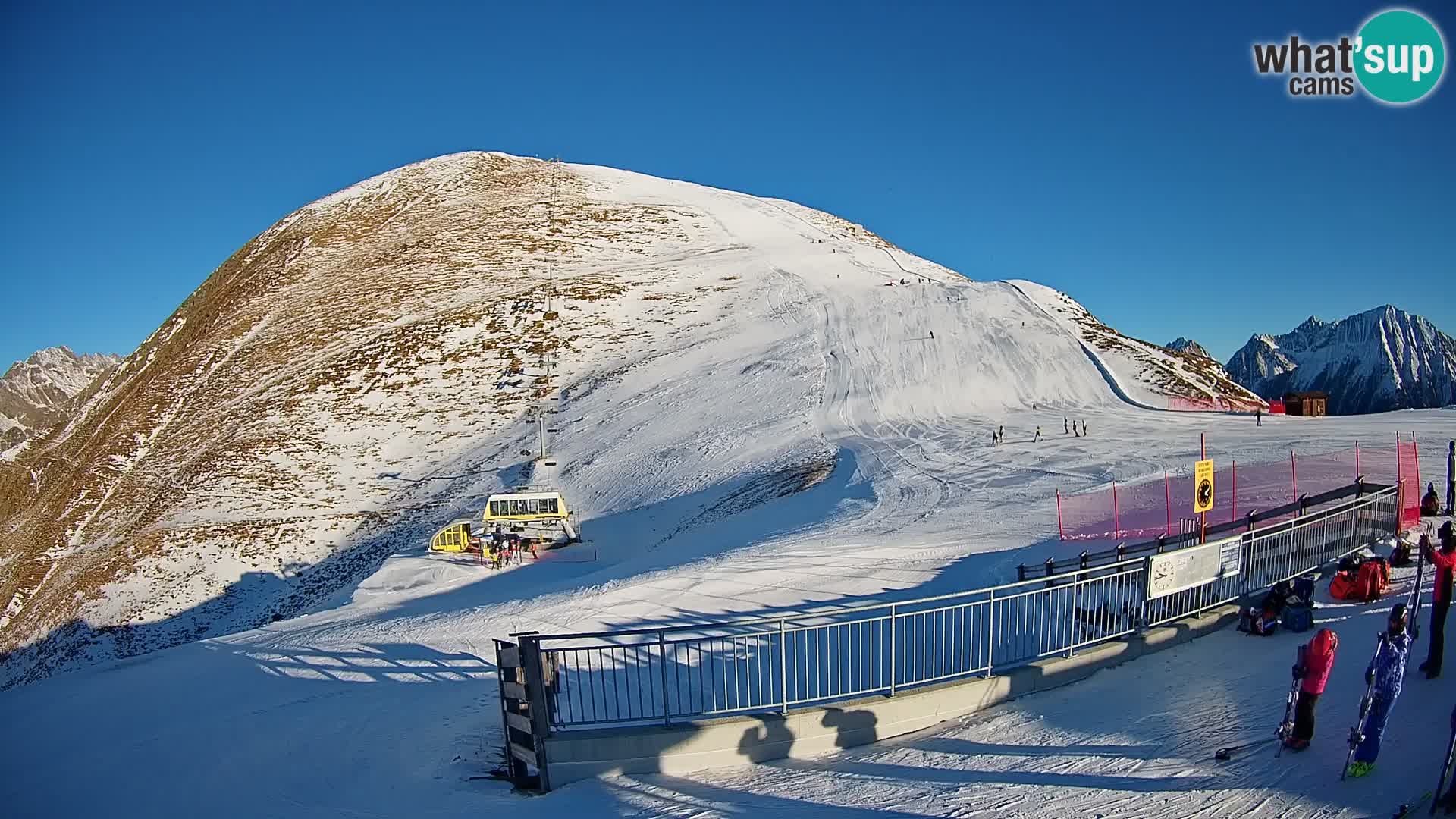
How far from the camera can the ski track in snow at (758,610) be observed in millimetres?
7191

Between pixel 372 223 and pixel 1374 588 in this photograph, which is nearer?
pixel 1374 588

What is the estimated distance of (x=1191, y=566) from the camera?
33.2 feet

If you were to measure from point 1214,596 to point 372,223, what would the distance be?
73.0m

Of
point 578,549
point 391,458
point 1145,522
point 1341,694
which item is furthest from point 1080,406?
point 391,458

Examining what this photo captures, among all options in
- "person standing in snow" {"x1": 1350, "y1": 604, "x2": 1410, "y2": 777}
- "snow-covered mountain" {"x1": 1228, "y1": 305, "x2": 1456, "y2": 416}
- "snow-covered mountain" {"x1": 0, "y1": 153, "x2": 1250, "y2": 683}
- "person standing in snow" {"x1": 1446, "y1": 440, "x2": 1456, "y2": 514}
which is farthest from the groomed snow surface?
"snow-covered mountain" {"x1": 1228, "y1": 305, "x2": 1456, "y2": 416}

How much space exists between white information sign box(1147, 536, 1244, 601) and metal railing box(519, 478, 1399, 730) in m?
0.12

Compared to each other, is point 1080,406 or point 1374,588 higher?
point 1080,406

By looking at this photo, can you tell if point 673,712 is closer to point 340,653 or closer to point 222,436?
point 340,653

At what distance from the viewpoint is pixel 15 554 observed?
38562mm

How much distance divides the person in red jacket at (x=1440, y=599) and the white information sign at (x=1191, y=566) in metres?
2.47

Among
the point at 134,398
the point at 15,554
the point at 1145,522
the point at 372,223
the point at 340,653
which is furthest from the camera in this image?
the point at 372,223

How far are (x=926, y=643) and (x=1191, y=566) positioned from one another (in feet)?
11.2

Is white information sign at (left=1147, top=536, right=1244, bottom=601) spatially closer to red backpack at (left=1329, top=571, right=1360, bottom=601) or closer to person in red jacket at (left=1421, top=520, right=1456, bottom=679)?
red backpack at (left=1329, top=571, right=1360, bottom=601)

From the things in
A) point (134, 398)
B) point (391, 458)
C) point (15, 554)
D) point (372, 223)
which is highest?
point (372, 223)
